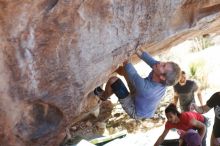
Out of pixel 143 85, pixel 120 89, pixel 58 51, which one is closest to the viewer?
pixel 58 51

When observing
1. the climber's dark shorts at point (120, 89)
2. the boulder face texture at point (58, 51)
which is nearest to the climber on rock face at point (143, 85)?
the climber's dark shorts at point (120, 89)

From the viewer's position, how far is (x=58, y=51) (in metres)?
5.17

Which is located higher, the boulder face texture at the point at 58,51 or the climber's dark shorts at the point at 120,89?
the boulder face texture at the point at 58,51

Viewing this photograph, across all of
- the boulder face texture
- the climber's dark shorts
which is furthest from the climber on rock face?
the boulder face texture

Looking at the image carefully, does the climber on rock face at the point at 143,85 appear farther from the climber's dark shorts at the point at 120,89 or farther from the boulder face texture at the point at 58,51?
the boulder face texture at the point at 58,51

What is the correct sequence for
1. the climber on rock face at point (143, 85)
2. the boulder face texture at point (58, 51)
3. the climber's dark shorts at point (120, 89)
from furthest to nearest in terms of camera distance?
the climber's dark shorts at point (120, 89) < the climber on rock face at point (143, 85) < the boulder face texture at point (58, 51)

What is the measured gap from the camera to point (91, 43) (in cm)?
536

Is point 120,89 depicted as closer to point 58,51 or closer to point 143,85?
point 143,85

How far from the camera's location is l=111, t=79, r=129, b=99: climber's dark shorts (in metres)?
5.96

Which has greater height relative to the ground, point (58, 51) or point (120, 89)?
point (58, 51)

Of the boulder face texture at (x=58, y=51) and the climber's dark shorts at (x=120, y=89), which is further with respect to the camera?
the climber's dark shorts at (x=120, y=89)

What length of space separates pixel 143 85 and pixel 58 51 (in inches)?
48.7

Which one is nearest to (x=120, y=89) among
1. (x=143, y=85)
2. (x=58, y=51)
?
(x=143, y=85)

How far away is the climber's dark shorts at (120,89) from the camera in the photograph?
5.96 m
